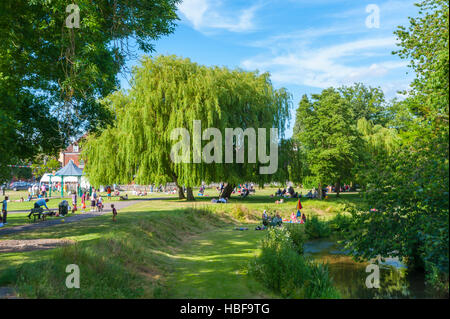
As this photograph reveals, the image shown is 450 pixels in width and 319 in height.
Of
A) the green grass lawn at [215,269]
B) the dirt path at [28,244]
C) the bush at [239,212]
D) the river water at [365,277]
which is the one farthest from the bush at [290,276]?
the bush at [239,212]

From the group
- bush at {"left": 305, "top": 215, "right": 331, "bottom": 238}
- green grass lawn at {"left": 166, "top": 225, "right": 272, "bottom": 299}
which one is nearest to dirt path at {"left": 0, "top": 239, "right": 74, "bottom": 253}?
green grass lawn at {"left": 166, "top": 225, "right": 272, "bottom": 299}

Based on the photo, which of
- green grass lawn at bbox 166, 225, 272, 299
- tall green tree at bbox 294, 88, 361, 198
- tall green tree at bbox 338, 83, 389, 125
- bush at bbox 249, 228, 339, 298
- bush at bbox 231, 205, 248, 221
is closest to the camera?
→ bush at bbox 249, 228, 339, 298

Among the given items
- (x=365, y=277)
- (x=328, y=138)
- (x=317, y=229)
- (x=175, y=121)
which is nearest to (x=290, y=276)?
(x=365, y=277)

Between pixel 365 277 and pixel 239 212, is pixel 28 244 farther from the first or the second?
pixel 239 212

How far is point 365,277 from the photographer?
13.0m

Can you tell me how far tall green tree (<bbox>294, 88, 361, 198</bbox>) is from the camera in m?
35.5

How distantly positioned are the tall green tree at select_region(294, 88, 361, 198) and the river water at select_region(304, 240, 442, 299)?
19518mm

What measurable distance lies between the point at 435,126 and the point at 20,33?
15.3 meters

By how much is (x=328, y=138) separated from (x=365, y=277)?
83.4ft

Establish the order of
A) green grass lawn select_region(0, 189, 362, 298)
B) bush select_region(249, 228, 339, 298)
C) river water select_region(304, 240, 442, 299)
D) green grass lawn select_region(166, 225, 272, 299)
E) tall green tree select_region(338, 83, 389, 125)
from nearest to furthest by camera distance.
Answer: green grass lawn select_region(0, 189, 362, 298)
bush select_region(249, 228, 339, 298)
green grass lawn select_region(166, 225, 272, 299)
river water select_region(304, 240, 442, 299)
tall green tree select_region(338, 83, 389, 125)

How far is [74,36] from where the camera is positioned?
496 inches

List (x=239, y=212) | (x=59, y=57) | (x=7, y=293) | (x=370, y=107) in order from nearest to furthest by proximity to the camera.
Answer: (x=7, y=293)
(x=59, y=57)
(x=239, y=212)
(x=370, y=107)

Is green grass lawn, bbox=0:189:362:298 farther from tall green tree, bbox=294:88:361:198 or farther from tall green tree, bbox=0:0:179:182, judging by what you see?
tall green tree, bbox=294:88:361:198
